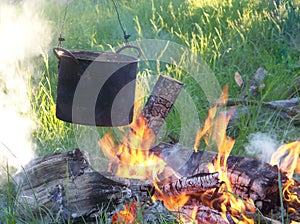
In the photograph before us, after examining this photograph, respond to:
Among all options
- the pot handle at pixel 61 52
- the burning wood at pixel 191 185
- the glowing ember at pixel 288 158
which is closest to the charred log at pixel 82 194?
the burning wood at pixel 191 185

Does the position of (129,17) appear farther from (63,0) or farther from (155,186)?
(155,186)

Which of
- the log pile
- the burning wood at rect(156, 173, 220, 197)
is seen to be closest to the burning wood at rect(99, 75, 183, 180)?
the log pile

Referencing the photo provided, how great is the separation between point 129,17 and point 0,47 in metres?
2.02

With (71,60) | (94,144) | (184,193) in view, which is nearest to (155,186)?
(184,193)

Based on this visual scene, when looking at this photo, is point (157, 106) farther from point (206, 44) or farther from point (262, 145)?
point (206, 44)

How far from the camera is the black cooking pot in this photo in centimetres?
279

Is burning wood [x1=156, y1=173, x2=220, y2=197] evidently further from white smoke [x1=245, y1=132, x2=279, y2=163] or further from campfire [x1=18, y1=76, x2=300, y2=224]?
white smoke [x1=245, y1=132, x2=279, y2=163]

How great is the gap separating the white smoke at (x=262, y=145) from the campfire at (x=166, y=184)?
23 cm

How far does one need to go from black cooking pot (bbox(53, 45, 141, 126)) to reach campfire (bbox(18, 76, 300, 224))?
10.1 inches

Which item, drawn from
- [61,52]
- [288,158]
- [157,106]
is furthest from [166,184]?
[61,52]

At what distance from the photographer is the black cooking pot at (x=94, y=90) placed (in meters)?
2.79

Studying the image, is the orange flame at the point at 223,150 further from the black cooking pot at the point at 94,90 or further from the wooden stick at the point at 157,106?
the black cooking pot at the point at 94,90

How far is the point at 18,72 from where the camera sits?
479cm

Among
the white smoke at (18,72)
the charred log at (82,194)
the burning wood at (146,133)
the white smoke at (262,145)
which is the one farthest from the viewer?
the white smoke at (18,72)
